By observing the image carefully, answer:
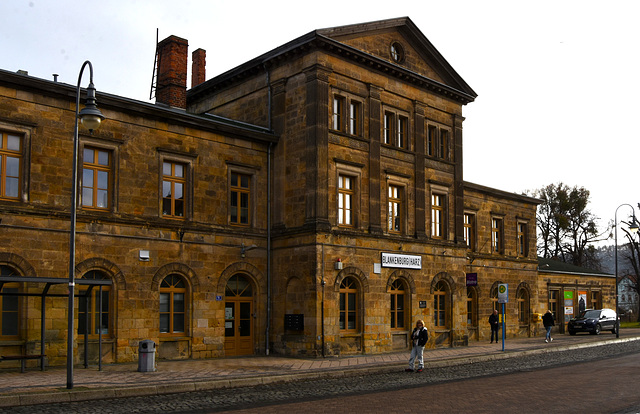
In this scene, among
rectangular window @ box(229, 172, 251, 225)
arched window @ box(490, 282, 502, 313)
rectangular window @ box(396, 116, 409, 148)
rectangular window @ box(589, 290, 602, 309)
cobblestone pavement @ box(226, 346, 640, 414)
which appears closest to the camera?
cobblestone pavement @ box(226, 346, 640, 414)

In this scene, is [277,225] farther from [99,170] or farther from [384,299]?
[99,170]

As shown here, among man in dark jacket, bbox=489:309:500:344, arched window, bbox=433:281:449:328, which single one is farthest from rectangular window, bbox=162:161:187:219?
man in dark jacket, bbox=489:309:500:344

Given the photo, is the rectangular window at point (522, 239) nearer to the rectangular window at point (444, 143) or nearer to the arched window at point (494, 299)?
the arched window at point (494, 299)

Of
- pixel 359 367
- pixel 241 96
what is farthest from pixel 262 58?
pixel 359 367

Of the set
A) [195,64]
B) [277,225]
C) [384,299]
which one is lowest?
[384,299]

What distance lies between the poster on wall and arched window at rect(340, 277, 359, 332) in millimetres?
24670

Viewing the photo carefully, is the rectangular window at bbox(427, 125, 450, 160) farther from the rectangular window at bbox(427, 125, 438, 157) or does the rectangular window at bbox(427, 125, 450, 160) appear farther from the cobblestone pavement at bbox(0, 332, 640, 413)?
the cobblestone pavement at bbox(0, 332, 640, 413)

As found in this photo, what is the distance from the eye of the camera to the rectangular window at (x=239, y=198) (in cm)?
2533

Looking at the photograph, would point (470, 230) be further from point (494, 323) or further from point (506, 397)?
point (506, 397)

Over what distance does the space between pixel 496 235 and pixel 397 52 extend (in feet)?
45.7

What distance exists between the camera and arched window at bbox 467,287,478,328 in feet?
116

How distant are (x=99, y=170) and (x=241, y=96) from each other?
28.0 feet

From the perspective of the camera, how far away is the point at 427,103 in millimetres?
30047

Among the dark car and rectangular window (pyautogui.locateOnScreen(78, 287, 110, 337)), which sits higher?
rectangular window (pyautogui.locateOnScreen(78, 287, 110, 337))
